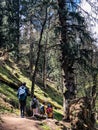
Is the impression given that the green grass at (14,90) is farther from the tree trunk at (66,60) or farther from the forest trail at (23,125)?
Result: the forest trail at (23,125)

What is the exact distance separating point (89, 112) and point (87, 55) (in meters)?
3.41

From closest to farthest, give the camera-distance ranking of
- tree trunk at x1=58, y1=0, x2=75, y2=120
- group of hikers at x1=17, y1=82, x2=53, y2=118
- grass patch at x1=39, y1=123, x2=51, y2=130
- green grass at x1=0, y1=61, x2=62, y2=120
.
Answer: grass patch at x1=39, y1=123, x2=51, y2=130, group of hikers at x1=17, y1=82, x2=53, y2=118, tree trunk at x1=58, y1=0, x2=75, y2=120, green grass at x1=0, y1=61, x2=62, y2=120

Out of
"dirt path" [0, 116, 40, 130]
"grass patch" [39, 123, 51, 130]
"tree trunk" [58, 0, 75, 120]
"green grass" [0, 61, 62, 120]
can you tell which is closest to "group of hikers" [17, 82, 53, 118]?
"tree trunk" [58, 0, 75, 120]

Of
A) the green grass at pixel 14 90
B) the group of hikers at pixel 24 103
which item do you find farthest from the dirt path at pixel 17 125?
the green grass at pixel 14 90

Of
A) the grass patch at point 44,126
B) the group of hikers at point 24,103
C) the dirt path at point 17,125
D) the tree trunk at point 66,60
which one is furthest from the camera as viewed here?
the tree trunk at point 66,60

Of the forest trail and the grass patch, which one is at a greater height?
the forest trail

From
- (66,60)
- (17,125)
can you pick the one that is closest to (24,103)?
(66,60)

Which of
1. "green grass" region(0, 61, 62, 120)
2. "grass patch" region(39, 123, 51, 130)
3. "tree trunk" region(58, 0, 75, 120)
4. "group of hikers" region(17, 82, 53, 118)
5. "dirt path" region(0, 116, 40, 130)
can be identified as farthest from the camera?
"green grass" region(0, 61, 62, 120)

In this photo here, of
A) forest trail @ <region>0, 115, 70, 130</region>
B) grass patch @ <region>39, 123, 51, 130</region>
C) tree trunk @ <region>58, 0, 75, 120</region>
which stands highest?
tree trunk @ <region>58, 0, 75, 120</region>

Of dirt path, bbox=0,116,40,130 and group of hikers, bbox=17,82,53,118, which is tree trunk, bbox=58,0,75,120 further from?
dirt path, bbox=0,116,40,130

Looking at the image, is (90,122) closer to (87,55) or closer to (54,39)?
(87,55)

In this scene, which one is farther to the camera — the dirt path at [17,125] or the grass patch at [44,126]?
the grass patch at [44,126]

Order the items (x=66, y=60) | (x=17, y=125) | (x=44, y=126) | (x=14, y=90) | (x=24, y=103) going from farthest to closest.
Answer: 1. (x=14, y=90)
2. (x=66, y=60)
3. (x=24, y=103)
4. (x=44, y=126)
5. (x=17, y=125)

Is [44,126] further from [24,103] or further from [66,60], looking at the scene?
[66,60]
